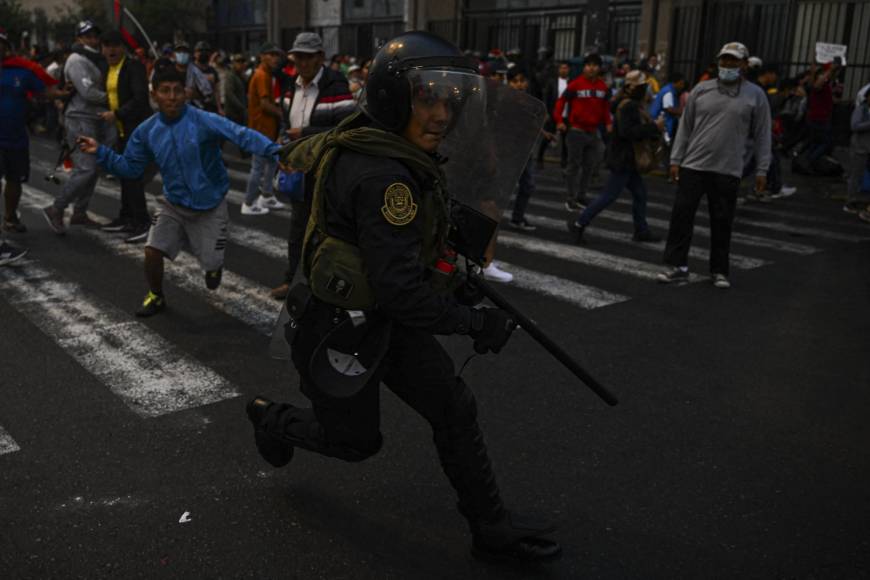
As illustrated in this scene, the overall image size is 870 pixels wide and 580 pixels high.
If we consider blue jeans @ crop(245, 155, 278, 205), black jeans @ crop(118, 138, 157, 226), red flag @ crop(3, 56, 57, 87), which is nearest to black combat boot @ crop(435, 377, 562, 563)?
black jeans @ crop(118, 138, 157, 226)

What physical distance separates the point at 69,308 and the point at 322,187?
4216mm

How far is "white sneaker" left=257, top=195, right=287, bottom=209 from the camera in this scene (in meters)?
10.7

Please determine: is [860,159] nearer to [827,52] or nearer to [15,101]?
[827,52]

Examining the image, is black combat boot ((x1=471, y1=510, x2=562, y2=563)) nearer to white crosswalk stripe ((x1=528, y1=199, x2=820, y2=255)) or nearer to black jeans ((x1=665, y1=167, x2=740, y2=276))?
black jeans ((x1=665, y1=167, x2=740, y2=276))

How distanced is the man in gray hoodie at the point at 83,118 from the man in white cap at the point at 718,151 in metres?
5.68

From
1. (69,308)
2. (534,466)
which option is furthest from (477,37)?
(534,466)

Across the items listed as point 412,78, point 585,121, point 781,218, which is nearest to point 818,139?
point 781,218

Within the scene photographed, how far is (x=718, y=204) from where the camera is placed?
714cm

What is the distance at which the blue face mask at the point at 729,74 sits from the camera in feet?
22.8

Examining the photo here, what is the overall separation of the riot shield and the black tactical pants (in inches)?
21.2

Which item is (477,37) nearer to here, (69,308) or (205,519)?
(69,308)

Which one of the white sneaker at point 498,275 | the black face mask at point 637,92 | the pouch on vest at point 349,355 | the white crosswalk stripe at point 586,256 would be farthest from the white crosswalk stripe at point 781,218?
the pouch on vest at point 349,355

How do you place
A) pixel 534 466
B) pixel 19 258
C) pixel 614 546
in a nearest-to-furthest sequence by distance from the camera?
1. pixel 614 546
2. pixel 534 466
3. pixel 19 258

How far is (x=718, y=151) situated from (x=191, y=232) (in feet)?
13.8
